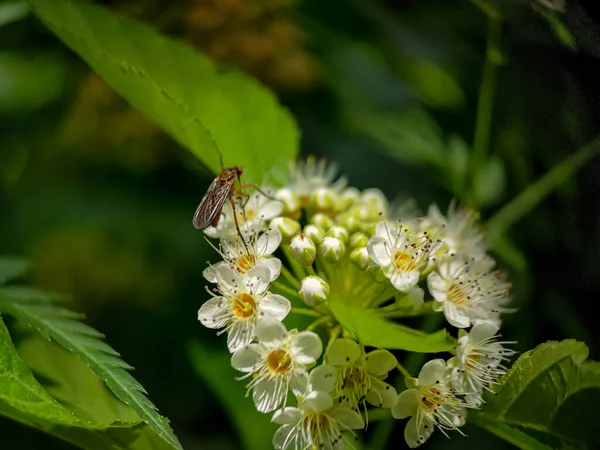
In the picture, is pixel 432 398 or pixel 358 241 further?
pixel 358 241

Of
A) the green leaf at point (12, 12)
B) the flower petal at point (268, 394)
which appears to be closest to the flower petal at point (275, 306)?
the flower petal at point (268, 394)

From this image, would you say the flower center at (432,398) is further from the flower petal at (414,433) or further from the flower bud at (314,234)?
the flower bud at (314,234)

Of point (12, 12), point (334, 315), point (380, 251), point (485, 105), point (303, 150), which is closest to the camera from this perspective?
point (334, 315)

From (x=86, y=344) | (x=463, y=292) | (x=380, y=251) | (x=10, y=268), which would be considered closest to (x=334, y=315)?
(x=380, y=251)

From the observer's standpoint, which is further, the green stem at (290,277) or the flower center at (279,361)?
the green stem at (290,277)

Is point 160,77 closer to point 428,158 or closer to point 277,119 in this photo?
point 277,119

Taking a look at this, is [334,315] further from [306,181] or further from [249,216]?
[306,181]
